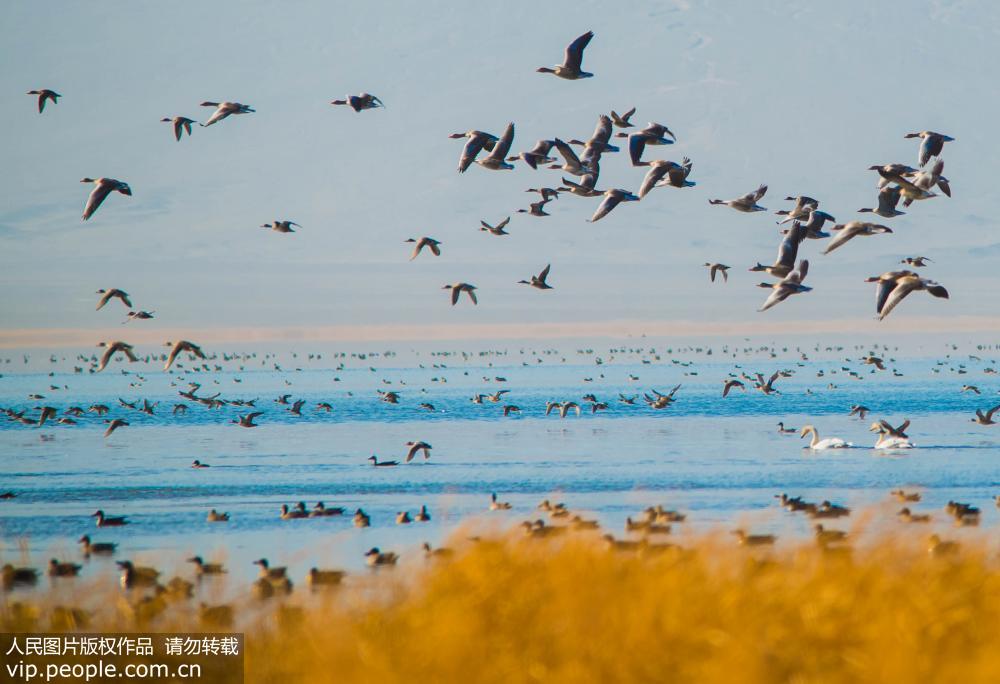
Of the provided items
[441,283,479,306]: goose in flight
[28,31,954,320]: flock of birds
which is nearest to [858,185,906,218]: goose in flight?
[28,31,954,320]: flock of birds

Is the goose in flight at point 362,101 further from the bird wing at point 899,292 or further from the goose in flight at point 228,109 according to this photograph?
the bird wing at point 899,292

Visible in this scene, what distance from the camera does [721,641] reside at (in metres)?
11.6

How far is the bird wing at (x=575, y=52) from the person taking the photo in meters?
23.2

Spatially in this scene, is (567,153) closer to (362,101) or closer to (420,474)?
(362,101)

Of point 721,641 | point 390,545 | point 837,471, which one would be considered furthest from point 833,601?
point 837,471

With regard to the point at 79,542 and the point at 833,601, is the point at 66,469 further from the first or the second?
the point at 833,601

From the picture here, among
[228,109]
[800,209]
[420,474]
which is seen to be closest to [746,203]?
[800,209]

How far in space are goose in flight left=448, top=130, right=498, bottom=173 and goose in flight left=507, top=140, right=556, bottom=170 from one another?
0.74m

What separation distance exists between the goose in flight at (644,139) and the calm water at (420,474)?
22.9 feet

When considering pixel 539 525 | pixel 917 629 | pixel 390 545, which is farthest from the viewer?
pixel 390 545

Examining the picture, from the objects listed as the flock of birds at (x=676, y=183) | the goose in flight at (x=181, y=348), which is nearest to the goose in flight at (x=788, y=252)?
the flock of birds at (x=676, y=183)

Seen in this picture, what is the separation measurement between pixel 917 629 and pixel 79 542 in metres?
19.1

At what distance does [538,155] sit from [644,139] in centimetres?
198

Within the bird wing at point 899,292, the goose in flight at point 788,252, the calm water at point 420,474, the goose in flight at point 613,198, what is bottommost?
the calm water at point 420,474
